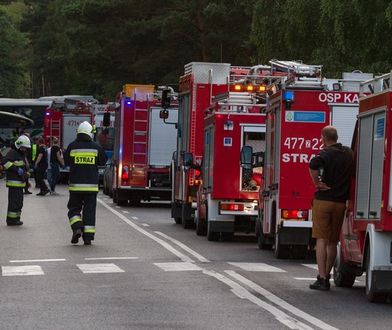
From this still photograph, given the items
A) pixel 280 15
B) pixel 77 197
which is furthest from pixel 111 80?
pixel 77 197

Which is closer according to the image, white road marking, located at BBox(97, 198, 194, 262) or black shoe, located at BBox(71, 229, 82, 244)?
white road marking, located at BBox(97, 198, 194, 262)

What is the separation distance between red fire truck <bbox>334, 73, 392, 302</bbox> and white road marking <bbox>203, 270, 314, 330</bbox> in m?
1.17

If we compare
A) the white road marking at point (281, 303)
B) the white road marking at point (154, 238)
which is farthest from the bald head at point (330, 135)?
the white road marking at point (154, 238)

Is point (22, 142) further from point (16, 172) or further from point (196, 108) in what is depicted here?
point (196, 108)

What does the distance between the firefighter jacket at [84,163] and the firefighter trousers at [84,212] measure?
0.13m

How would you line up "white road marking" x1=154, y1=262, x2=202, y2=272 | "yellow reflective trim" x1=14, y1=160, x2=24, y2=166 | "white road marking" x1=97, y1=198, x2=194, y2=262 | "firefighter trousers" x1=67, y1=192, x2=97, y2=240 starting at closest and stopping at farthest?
"white road marking" x1=154, y1=262, x2=202, y2=272 → "white road marking" x1=97, y1=198, x2=194, y2=262 → "firefighter trousers" x1=67, y1=192, x2=97, y2=240 → "yellow reflective trim" x1=14, y1=160, x2=24, y2=166

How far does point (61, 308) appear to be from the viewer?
13.0 meters

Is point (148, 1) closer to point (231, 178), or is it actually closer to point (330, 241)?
point (231, 178)

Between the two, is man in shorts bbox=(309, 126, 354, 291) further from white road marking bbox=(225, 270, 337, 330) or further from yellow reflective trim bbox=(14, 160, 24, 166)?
yellow reflective trim bbox=(14, 160, 24, 166)

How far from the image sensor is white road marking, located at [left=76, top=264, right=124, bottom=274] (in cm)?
1703

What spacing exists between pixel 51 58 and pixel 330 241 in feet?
249

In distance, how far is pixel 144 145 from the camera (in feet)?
121

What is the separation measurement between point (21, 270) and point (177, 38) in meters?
52.6

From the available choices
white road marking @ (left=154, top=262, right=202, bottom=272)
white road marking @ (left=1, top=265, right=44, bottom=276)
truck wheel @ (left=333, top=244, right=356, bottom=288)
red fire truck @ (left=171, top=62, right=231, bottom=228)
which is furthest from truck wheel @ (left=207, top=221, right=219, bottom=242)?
truck wheel @ (left=333, top=244, right=356, bottom=288)
